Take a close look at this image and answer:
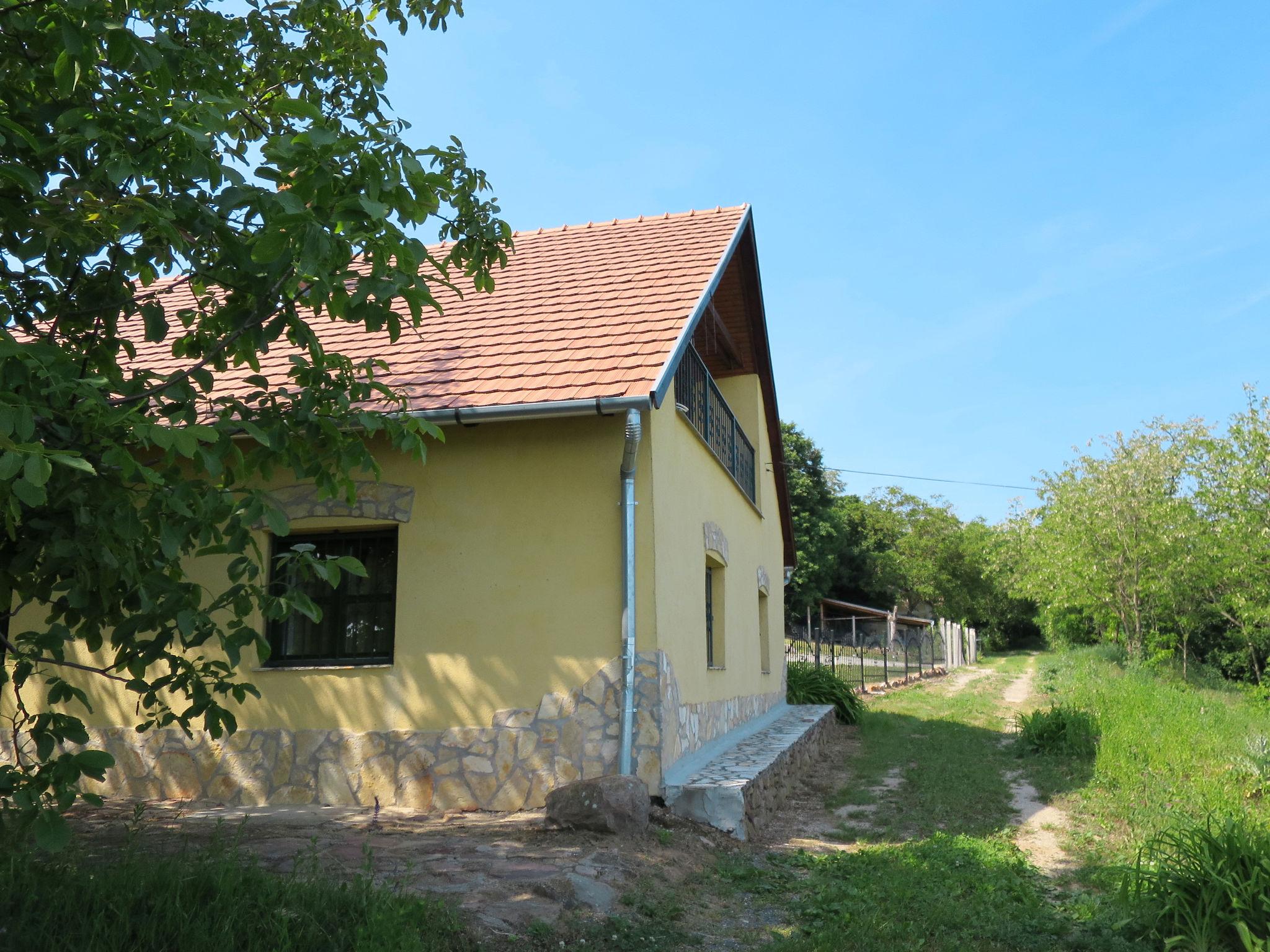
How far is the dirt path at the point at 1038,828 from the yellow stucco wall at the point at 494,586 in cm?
306

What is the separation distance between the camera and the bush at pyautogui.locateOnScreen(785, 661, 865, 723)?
1530cm

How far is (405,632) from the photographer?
7.44 m

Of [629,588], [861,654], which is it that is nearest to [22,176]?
[629,588]

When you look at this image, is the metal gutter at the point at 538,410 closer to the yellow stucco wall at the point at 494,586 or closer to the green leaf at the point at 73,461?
the yellow stucco wall at the point at 494,586

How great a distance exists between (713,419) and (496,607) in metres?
3.85

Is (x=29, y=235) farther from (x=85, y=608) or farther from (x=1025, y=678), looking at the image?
(x=1025, y=678)

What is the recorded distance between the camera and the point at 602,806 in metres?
6.13

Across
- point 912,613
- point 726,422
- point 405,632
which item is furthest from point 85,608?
point 912,613

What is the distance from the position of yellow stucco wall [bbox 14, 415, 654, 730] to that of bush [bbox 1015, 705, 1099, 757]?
5.85 m

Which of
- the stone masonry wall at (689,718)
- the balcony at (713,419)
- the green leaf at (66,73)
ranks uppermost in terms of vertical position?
the balcony at (713,419)

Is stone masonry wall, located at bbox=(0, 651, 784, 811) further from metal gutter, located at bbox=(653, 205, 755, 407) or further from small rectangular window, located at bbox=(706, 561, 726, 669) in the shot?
small rectangular window, located at bbox=(706, 561, 726, 669)

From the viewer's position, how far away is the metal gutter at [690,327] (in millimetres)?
6867

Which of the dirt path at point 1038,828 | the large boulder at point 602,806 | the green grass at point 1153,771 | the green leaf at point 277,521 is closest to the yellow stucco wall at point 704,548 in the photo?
the large boulder at point 602,806

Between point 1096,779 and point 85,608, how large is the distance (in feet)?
27.2
